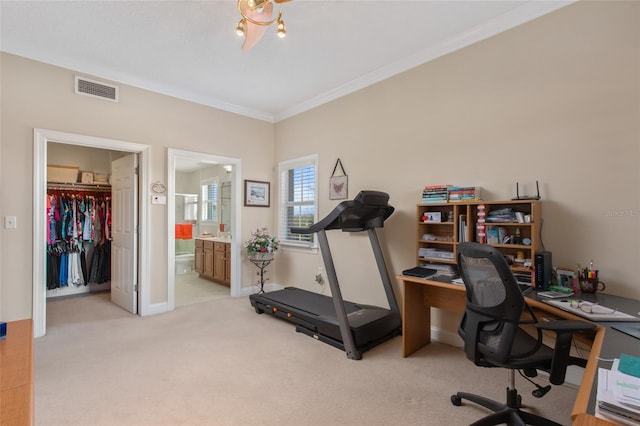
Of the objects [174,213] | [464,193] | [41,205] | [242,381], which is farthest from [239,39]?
[242,381]

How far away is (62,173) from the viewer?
4695 millimetres

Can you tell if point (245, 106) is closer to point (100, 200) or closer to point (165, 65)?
point (165, 65)

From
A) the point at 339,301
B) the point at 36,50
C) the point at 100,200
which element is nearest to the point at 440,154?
the point at 339,301

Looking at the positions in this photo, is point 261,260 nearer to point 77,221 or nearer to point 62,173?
point 77,221

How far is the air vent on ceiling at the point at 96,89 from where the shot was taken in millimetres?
3467

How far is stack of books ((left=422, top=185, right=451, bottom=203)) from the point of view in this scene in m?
2.85

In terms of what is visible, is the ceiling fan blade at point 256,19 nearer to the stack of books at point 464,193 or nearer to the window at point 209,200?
the stack of books at point 464,193

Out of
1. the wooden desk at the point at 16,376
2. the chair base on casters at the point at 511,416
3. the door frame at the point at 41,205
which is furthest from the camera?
the door frame at the point at 41,205

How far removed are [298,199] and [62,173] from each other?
372 centimetres

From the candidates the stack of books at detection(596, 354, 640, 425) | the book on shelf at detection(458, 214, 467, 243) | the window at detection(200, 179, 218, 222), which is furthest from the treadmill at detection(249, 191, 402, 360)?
the window at detection(200, 179, 218, 222)

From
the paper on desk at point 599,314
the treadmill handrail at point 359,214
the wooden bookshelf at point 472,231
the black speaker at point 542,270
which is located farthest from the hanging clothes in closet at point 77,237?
the paper on desk at point 599,314

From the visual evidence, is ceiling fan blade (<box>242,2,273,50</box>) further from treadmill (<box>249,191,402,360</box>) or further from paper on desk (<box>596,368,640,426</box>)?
paper on desk (<box>596,368,640,426</box>)

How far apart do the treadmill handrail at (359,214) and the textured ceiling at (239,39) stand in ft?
5.09

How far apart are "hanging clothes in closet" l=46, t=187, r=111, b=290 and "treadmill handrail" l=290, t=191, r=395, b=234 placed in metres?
3.91
